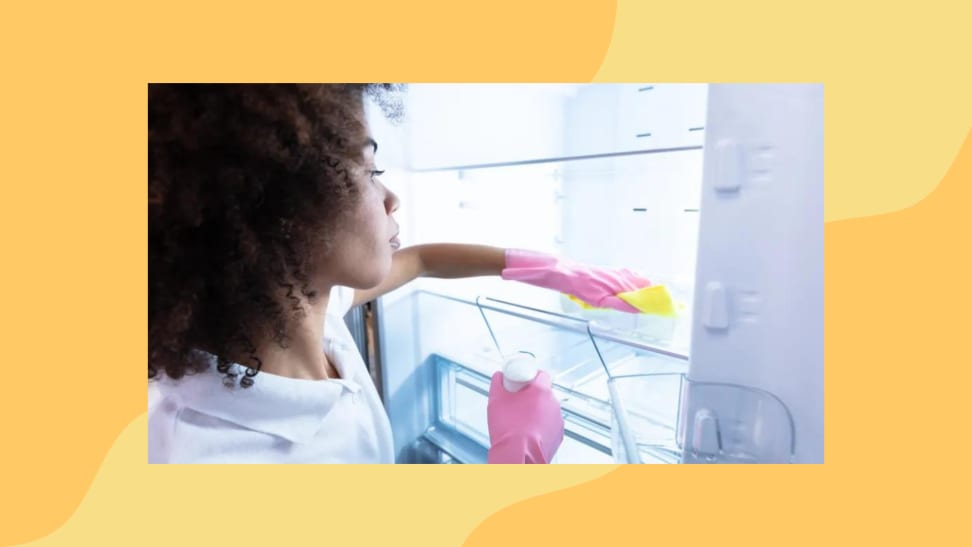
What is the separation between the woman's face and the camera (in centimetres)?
59

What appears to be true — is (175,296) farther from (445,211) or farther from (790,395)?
(790,395)

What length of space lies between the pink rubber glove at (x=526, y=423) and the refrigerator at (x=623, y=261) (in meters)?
0.05

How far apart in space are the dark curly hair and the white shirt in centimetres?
3

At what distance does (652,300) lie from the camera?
0.81 m

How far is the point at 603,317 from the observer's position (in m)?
0.88

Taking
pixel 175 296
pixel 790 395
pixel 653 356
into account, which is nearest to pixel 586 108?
pixel 653 356

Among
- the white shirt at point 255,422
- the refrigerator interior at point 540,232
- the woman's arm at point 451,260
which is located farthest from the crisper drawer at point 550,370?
the white shirt at point 255,422

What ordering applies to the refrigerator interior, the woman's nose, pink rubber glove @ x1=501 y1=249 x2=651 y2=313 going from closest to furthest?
the woman's nose → the refrigerator interior → pink rubber glove @ x1=501 y1=249 x2=651 y2=313

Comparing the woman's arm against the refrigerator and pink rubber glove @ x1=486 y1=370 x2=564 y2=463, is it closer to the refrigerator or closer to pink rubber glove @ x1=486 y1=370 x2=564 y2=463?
the refrigerator

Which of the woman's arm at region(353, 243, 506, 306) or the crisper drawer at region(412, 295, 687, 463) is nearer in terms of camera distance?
the crisper drawer at region(412, 295, 687, 463)

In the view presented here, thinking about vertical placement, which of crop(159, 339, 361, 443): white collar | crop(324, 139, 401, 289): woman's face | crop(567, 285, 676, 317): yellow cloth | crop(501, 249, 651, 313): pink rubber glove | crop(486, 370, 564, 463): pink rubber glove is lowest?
crop(486, 370, 564, 463): pink rubber glove

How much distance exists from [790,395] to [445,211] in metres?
0.74

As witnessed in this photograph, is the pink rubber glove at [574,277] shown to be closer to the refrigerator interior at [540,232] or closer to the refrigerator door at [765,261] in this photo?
the refrigerator interior at [540,232]

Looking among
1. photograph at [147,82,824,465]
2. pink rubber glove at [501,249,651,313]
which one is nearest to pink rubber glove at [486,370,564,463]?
photograph at [147,82,824,465]
